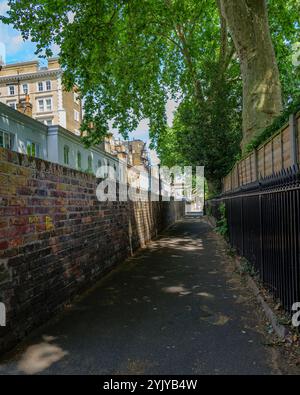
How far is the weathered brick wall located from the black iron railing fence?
2.89 m

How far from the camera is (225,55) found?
21016mm

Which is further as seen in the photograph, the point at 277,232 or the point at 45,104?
the point at 45,104

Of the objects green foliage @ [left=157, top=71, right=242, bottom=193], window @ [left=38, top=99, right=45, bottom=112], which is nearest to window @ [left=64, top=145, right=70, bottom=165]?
green foliage @ [left=157, top=71, right=242, bottom=193]

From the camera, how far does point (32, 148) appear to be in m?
24.8

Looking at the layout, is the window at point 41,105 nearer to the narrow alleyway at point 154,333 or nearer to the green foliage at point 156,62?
the green foliage at point 156,62

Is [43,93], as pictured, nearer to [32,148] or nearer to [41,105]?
[41,105]

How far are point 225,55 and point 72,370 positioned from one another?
817 inches

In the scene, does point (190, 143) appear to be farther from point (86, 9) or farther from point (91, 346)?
point (91, 346)

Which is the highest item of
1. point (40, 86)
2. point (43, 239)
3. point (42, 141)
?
point (40, 86)

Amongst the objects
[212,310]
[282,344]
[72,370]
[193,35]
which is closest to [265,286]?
[212,310]

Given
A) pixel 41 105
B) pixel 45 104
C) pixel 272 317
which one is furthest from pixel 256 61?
pixel 41 105

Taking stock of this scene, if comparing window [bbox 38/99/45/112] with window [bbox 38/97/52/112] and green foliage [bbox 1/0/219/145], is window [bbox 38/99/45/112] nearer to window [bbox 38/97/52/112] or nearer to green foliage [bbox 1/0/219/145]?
window [bbox 38/97/52/112]

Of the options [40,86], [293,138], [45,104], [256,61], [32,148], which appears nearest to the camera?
[293,138]

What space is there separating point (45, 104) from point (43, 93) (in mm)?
1561
